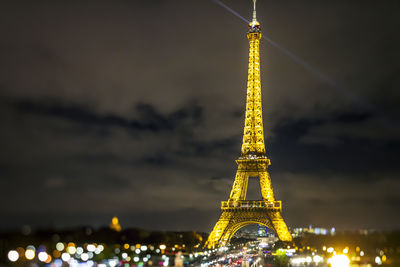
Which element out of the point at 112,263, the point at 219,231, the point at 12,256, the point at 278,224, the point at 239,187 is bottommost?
the point at 12,256

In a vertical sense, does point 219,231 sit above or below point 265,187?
below

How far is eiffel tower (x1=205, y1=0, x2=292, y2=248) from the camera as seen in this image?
85.3 m

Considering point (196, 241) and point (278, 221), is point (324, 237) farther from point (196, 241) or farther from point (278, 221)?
point (196, 241)

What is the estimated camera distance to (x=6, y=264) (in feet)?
179

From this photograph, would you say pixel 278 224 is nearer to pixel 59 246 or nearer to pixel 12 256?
pixel 59 246

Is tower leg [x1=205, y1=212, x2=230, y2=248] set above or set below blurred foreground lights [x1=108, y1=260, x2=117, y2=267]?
above

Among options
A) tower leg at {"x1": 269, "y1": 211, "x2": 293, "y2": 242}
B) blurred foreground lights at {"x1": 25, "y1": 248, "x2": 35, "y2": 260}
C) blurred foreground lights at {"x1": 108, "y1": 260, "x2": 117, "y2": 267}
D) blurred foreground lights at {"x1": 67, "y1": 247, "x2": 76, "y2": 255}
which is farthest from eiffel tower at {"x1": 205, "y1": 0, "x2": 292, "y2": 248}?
blurred foreground lights at {"x1": 25, "y1": 248, "x2": 35, "y2": 260}

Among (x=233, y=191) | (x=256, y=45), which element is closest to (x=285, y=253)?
(x=233, y=191)

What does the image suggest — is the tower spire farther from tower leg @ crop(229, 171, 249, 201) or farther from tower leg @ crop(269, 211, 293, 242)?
tower leg @ crop(269, 211, 293, 242)

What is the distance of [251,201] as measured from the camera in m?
86.5

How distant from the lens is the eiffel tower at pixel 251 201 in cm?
8531

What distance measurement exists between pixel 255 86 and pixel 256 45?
7613 mm

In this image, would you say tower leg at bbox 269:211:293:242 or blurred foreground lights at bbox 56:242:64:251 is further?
tower leg at bbox 269:211:293:242

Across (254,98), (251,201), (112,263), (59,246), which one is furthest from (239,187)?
(59,246)
